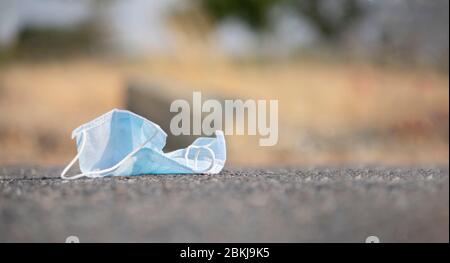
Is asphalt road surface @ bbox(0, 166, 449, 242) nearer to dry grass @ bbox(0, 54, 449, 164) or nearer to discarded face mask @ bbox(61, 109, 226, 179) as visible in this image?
discarded face mask @ bbox(61, 109, 226, 179)

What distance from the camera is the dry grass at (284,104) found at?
10.3 m

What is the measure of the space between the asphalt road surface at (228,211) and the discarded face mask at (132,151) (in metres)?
0.24

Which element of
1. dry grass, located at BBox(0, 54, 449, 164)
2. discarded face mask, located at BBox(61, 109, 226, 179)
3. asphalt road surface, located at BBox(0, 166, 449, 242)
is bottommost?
asphalt road surface, located at BBox(0, 166, 449, 242)

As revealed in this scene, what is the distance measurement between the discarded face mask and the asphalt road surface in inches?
9.5

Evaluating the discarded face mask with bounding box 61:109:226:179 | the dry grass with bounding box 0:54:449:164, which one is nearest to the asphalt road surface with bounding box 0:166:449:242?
the discarded face mask with bounding box 61:109:226:179

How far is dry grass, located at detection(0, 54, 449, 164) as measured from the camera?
33.9ft

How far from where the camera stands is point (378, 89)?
1226 centimetres

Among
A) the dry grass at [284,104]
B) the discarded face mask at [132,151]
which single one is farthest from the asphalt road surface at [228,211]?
the dry grass at [284,104]

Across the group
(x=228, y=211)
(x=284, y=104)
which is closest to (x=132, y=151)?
(x=228, y=211)

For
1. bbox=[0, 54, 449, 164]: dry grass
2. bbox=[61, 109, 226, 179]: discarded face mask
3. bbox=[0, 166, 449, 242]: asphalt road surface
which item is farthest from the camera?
bbox=[0, 54, 449, 164]: dry grass

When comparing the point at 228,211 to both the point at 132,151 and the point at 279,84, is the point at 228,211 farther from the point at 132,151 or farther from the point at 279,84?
the point at 279,84

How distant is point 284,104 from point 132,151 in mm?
7436

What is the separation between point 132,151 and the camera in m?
4.81
